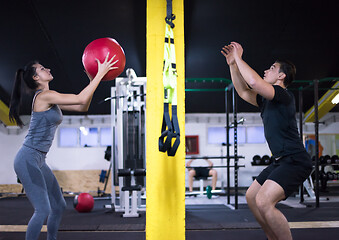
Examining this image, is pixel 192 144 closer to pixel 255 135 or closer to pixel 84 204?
pixel 255 135

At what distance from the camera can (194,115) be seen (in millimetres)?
8297

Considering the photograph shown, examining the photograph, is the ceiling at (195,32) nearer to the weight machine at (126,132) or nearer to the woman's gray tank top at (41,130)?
the weight machine at (126,132)

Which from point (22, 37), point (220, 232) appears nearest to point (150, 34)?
point (220, 232)

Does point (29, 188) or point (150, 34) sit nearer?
point (29, 188)

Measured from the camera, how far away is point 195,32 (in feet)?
19.8

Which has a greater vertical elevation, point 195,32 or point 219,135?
point 195,32

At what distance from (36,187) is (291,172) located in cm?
157

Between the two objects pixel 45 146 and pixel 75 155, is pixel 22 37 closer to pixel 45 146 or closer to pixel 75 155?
pixel 75 155

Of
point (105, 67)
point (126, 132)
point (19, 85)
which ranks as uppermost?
point (105, 67)

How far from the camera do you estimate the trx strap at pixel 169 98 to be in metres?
1.84

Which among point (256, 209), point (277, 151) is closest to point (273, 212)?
point (256, 209)

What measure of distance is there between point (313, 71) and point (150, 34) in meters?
5.49

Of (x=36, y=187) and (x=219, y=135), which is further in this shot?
(x=219, y=135)

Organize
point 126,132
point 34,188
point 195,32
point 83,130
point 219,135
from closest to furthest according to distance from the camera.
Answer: point 34,188 < point 126,132 < point 195,32 < point 83,130 < point 219,135
